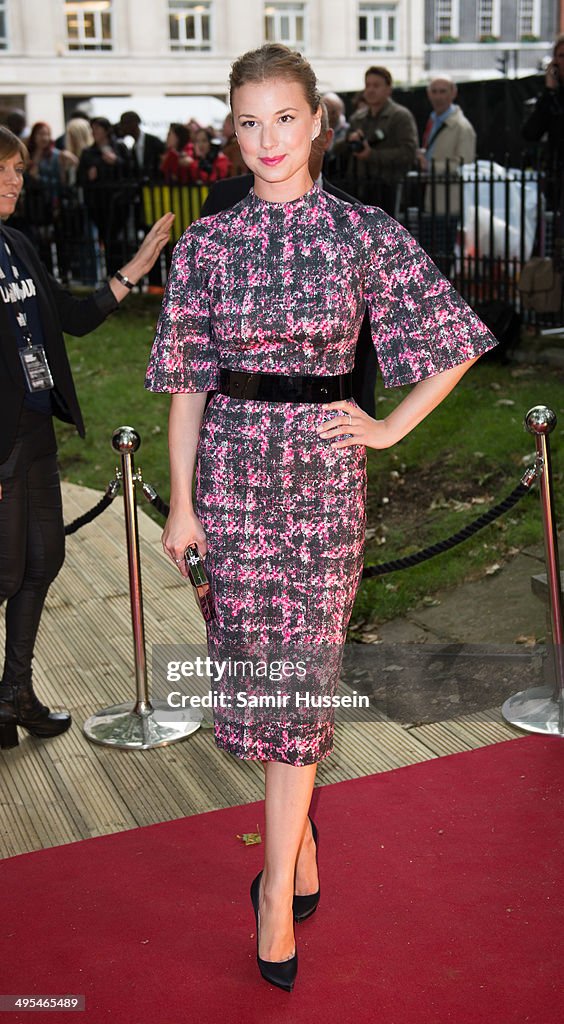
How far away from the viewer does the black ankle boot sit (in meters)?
4.37

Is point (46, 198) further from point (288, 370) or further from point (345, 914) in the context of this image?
point (345, 914)

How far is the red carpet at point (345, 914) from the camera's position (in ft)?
9.36

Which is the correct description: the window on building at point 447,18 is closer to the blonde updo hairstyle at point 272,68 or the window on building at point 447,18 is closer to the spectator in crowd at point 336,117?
the spectator in crowd at point 336,117

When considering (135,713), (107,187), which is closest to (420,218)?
(107,187)

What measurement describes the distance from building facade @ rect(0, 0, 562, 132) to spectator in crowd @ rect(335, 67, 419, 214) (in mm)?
35198

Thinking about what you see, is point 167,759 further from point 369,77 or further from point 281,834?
point 369,77

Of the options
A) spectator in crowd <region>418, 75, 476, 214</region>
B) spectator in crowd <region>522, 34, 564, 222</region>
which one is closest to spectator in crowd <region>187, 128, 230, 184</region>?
spectator in crowd <region>418, 75, 476, 214</region>

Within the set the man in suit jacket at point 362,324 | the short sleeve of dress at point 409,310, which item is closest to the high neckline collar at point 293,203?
the short sleeve of dress at point 409,310

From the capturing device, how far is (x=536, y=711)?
4.41 m

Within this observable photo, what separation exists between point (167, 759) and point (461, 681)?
1316 millimetres

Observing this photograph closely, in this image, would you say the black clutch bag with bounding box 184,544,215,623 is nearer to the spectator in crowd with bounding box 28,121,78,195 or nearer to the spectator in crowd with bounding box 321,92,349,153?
the spectator in crowd with bounding box 321,92,349,153

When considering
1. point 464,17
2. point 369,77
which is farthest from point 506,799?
point 464,17

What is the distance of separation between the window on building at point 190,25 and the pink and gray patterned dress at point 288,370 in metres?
45.6

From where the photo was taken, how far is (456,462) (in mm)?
7555
